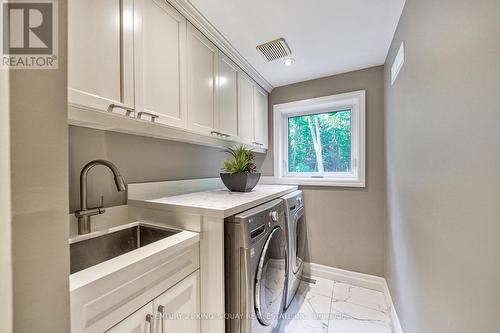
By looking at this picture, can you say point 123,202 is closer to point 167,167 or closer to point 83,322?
point 167,167

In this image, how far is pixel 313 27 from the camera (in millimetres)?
1456

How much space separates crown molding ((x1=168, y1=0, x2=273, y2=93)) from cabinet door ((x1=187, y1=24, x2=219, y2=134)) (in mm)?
38

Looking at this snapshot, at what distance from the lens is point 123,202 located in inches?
52.4

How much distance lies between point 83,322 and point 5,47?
0.71 meters

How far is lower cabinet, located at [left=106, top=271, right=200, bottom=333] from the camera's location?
2.47 ft

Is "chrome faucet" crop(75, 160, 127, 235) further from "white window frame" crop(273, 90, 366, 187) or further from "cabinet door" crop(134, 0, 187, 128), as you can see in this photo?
"white window frame" crop(273, 90, 366, 187)

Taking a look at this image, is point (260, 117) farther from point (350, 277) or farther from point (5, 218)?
point (5, 218)

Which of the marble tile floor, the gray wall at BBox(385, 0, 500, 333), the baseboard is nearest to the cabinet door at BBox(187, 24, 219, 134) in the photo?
the gray wall at BBox(385, 0, 500, 333)

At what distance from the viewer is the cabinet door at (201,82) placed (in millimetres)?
1382

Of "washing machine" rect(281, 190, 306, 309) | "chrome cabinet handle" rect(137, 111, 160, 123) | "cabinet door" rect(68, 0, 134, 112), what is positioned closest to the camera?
"cabinet door" rect(68, 0, 134, 112)

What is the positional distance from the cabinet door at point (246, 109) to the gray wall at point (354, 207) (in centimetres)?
64

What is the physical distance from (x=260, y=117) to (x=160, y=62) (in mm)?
1327

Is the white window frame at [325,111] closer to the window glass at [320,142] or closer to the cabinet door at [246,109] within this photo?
the window glass at [320,142]

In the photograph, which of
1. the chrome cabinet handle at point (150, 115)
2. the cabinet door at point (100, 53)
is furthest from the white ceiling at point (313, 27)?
the chrome cabinet handle at point (150, 115)
